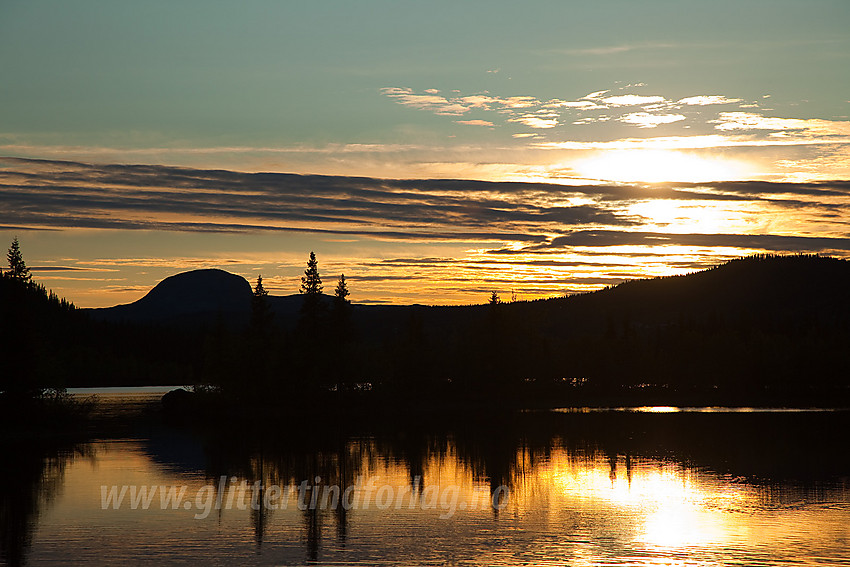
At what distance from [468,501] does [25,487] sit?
71.7ft

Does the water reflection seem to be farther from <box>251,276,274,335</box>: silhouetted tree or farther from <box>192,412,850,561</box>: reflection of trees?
<box>251,276,274,335</box>: silhouetted tree

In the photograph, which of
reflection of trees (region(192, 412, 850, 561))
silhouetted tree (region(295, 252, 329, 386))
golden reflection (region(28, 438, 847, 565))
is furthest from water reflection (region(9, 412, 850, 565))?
silhouetted tree (region(295, 252, 329, 386))

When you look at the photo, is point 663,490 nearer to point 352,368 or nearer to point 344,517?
point 344,517

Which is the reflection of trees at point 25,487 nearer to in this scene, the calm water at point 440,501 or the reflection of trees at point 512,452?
the calm water at point 440,501

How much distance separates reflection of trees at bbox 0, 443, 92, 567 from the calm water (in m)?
0.14

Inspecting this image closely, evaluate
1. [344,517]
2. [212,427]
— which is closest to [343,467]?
[344,517]

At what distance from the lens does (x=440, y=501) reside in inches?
1572

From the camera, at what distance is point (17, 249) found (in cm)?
7444

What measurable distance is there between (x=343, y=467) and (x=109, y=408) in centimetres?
7089

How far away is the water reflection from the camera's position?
29.5m

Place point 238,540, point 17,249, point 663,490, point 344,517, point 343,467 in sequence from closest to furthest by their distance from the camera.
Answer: point 238,540 → point 344,517 → point 663,490 → point 343,467 → point 17,249

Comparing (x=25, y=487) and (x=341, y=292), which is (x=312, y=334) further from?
(x=25, y=487)

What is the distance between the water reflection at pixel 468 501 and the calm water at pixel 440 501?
14 cm

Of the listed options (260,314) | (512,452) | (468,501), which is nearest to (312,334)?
(260,314)
